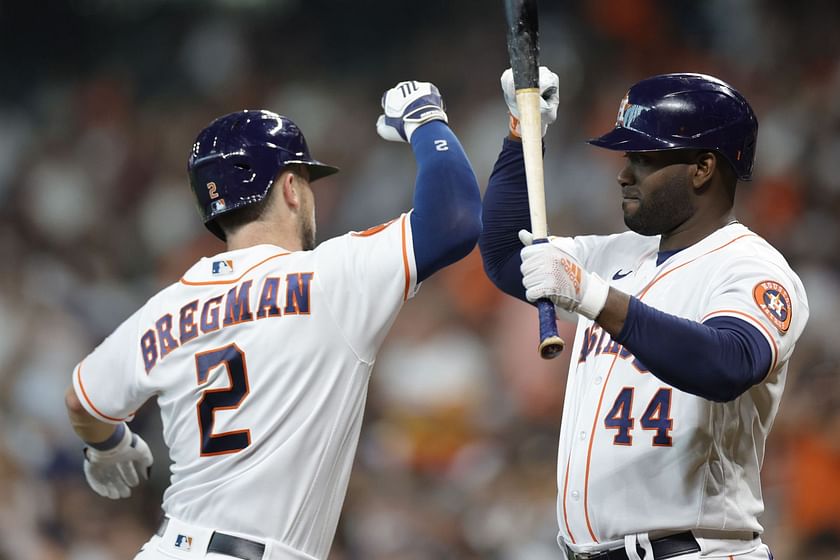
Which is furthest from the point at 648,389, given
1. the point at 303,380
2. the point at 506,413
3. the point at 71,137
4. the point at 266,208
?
the point at 71,137

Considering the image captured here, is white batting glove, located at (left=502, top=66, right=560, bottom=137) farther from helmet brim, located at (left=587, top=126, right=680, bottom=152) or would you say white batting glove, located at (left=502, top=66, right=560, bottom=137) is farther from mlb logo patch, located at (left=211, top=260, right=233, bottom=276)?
mlb logo patch, located at (left=211, top=260, right=233, bottom=276)

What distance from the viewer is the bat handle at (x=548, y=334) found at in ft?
7.22

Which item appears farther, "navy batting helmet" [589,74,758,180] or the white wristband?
"navy batting helmet" [589,74,758,180]

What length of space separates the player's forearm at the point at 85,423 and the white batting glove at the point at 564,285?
1.44 meters

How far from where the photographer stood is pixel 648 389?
2492 millimetres

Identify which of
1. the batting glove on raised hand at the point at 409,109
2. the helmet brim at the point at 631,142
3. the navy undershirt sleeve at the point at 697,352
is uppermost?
the batting glove on raised hand at the point at 409,109

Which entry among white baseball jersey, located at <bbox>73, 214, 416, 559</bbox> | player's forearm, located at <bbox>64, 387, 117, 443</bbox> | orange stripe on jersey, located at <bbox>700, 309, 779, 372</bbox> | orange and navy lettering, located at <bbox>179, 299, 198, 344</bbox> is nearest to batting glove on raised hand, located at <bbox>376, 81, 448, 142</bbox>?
white baseball jersey, located at <bbox>73, 214, 416, 559</bbox>

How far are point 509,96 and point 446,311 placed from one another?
9.86 ft

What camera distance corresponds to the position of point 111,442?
10.2 ft

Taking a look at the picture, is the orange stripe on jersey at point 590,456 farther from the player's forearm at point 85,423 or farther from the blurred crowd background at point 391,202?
the blurred crowd background at point 391,202

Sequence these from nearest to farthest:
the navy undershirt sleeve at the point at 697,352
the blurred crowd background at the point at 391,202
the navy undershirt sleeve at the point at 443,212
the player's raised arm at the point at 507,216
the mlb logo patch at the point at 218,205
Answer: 1. the navy undershirt sleeve at the point at 697,352
2. the navy undershirt sleeve at the point at 443,212
3. the mlb logo patch at the point at 218,205
4. the player's raised arm at the point at 507,216
5. the blurred crowd background at the point at 391,202

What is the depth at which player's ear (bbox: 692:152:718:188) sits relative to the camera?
8.57ft

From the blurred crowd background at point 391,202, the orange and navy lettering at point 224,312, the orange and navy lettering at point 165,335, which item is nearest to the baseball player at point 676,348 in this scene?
the orange and navy lettering at point 224,312

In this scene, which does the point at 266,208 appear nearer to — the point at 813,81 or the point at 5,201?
the point at 813,81
